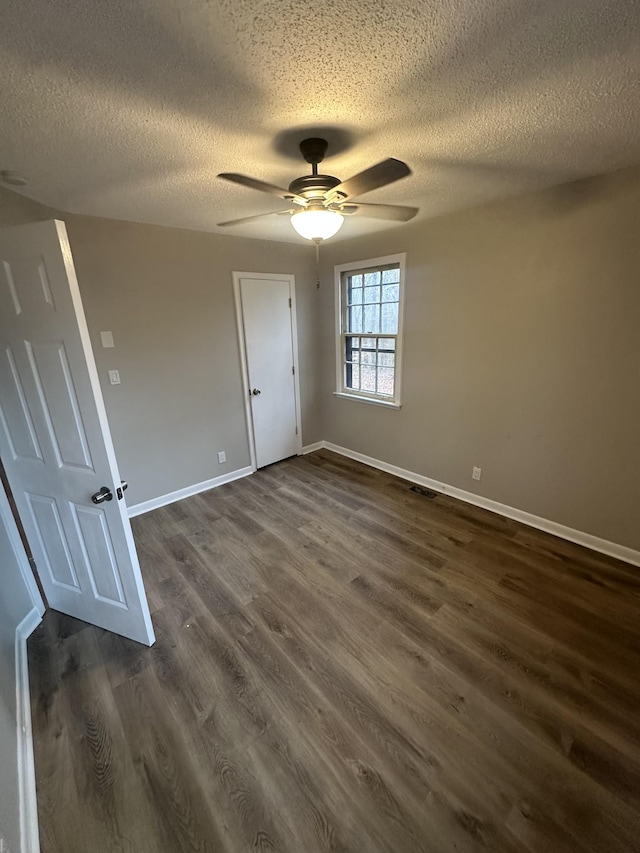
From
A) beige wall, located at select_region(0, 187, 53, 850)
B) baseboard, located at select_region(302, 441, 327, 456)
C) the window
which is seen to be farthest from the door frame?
beige wall, located at select_region(0, 187, 53, 850)

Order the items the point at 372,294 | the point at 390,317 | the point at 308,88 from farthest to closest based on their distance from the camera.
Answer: the point at 372,294 < the point at 390,317 < the point at 308,88

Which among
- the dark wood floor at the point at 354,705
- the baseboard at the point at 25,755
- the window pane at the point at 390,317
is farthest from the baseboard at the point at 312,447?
the baseboard at the point at 25,755

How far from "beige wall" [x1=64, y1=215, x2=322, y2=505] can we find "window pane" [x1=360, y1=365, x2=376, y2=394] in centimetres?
122

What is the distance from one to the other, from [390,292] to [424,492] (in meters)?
1.96

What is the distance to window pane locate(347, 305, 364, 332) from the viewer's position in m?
3.70

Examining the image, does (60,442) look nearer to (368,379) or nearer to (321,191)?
(321,191)

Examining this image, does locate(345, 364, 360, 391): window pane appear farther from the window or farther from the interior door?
the interior door

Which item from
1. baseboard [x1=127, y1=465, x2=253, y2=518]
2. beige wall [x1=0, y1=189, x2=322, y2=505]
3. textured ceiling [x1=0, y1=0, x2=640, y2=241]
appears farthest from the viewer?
baseboard [x1=127, y1=465, x2=253, y2=518]

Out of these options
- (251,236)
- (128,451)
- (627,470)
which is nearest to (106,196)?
(251,236)

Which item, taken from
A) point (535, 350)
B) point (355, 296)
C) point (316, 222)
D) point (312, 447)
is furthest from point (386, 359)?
point (316, 222)

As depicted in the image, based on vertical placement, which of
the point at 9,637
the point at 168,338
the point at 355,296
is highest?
the point at 355,296

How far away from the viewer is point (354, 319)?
376cm

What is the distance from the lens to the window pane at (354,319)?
370 cm

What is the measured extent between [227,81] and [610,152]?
6.18ft
